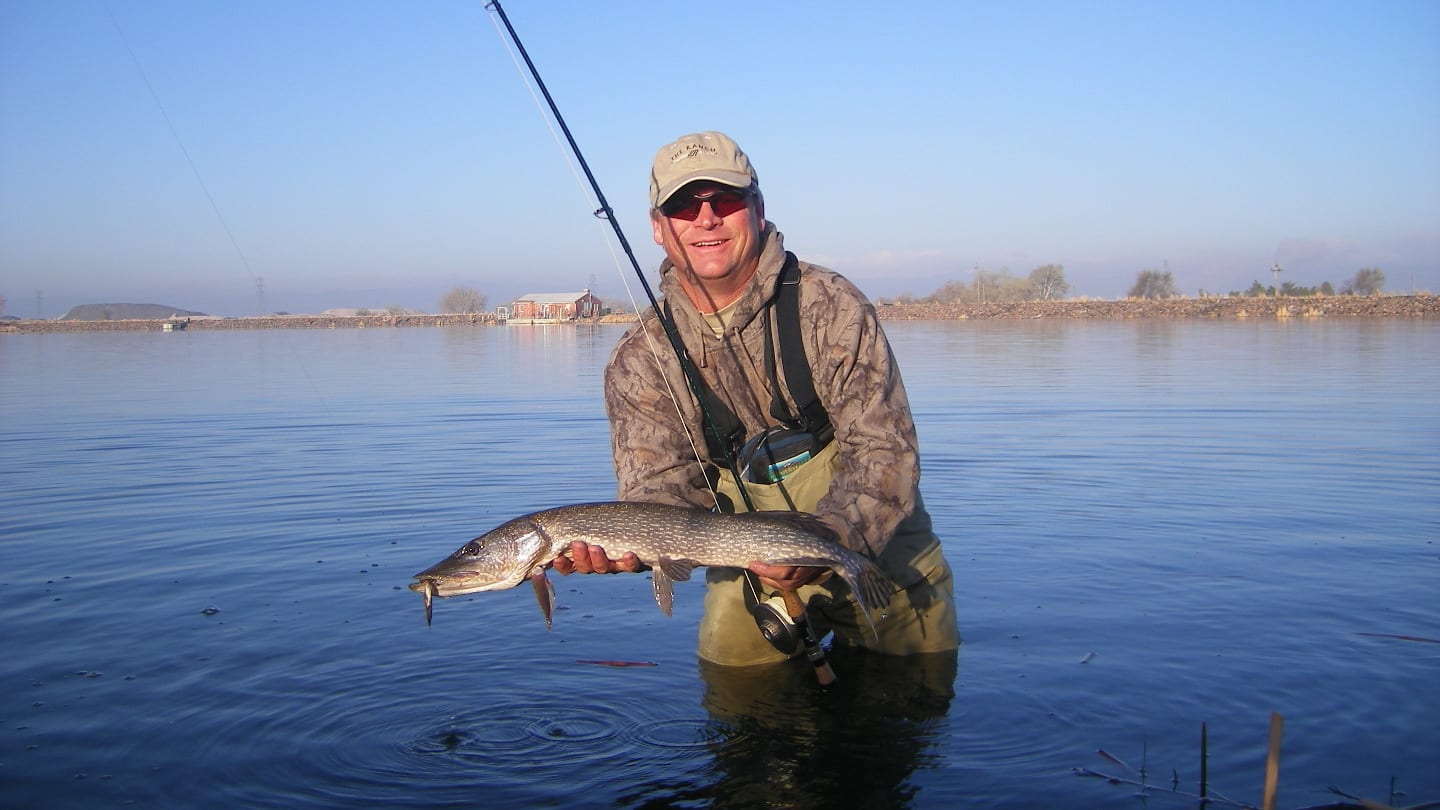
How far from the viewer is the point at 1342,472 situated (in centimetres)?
1126

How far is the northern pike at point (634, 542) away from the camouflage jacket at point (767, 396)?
0.22 metres

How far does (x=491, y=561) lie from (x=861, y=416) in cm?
161

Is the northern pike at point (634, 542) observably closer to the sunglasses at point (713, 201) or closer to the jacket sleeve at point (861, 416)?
the jacket sleeve at point (861, 416)

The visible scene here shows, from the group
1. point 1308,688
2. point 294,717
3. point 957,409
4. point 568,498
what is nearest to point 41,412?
point 568,498

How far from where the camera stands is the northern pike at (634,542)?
479 centimetres

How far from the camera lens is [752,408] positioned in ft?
18.9

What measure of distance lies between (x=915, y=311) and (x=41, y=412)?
69614 mm

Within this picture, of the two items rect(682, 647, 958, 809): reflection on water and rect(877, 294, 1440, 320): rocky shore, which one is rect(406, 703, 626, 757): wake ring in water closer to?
rect(682, 647, 958, 809): reflection on water

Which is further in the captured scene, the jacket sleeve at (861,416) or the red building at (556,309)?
the red building at (556,309)

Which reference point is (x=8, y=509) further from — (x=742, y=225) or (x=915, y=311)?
(x=915, y=311)

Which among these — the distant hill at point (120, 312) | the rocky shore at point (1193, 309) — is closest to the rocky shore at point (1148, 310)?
the rocky shore at point (1193, 309)

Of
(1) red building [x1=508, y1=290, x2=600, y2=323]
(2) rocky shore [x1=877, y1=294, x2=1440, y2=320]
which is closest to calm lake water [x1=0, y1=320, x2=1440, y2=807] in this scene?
(2) rocky shore [x1=877, y1=294, x2=1440, y2=320]

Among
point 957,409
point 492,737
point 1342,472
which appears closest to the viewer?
point 492,737

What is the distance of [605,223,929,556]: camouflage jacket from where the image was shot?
5.12 meters
